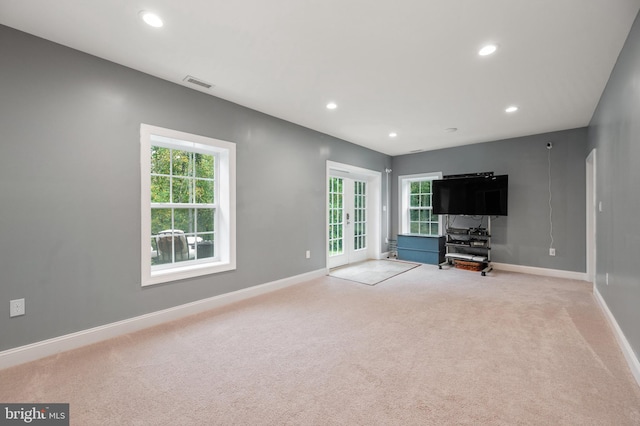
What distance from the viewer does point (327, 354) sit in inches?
90.6

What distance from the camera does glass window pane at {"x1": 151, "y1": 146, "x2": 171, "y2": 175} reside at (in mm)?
3070

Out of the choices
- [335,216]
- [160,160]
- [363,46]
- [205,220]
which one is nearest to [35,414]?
[205,220]

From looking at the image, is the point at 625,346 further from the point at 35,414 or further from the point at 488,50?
the point at 35,414

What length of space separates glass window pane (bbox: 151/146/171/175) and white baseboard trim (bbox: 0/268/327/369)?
1.56m

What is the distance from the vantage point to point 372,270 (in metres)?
5.41

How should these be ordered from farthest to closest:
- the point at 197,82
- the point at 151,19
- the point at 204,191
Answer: the point at 204,191, the point at 197,82, the point at 151,19

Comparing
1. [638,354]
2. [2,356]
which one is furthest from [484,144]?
[2,356]

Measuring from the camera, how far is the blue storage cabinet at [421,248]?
19.2 feet

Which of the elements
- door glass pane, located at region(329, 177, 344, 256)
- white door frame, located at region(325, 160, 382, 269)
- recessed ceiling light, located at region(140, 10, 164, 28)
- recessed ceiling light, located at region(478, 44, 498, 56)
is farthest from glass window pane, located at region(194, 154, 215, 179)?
white door frame, located at region(325, 160, 382, 269)

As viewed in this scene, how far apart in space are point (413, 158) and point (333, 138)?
2.50 metres

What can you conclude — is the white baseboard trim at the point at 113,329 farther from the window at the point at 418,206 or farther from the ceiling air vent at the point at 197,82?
the window at the point at 418,206

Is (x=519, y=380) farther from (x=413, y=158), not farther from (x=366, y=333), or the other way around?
(x=413, y=158)

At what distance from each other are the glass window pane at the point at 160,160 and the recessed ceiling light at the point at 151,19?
1.36 meters

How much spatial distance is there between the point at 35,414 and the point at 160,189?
2.08 metres
